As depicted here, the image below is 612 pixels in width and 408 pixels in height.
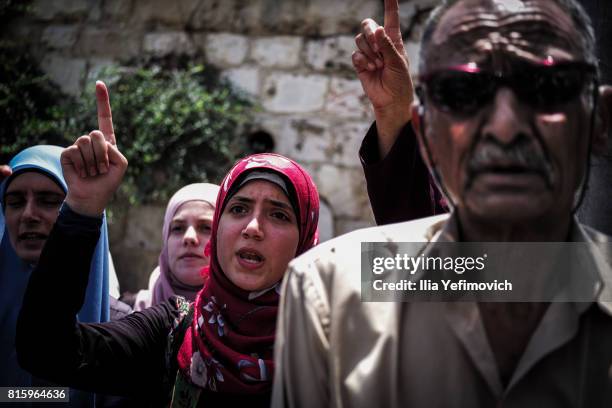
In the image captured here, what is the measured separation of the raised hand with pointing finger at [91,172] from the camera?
1788 millimetres

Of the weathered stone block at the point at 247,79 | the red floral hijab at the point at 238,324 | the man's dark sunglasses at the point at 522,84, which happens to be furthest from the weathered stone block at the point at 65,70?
the man's dark sunglasses at the point at 522,84

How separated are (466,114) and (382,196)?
0.74 m

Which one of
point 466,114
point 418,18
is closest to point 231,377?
point 466,114

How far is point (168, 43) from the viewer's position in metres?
5.54

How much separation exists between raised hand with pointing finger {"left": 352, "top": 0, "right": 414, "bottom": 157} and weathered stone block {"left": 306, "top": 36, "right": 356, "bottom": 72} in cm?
338

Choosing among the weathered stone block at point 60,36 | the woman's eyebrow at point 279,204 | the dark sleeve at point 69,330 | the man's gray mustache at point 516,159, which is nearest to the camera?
the man's gray mustache at point 516,159

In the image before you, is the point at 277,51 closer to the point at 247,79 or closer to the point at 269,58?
the point at 269,58

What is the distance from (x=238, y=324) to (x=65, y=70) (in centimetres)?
450

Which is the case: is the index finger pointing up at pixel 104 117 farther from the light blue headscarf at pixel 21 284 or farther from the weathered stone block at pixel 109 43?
the weathered stone block at pixel 109 43

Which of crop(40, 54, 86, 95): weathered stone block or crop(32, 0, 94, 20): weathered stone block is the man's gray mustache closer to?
crop(40, 54, 86, 95): weathered stone block

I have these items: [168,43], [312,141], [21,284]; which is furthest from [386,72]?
[168,43]

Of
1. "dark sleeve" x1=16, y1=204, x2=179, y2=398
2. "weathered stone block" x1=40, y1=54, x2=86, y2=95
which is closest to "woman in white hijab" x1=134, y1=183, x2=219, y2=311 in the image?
"dark sleeve" x1=16, y1=204, x2=179, y2=398

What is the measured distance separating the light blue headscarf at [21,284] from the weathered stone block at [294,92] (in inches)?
113

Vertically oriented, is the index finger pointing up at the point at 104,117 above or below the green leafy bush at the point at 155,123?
below
